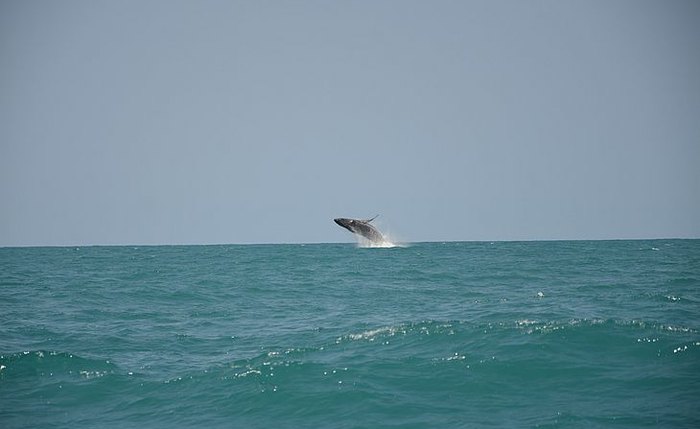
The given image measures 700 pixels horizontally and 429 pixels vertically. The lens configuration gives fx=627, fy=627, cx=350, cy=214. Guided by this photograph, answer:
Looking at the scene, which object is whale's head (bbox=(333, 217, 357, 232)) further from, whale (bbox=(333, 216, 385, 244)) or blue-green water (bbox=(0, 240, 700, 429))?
blue-green water (bbox=(0, 240, 700, 429))

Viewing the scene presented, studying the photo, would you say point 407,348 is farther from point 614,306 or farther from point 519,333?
point 614,306

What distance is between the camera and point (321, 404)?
1520cm

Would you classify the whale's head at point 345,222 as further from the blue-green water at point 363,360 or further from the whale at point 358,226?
the blue-green water at point 363,360

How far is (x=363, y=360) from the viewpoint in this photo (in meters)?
18.2

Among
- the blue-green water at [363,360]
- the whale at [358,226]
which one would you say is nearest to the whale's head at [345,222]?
the whale at [358,226]

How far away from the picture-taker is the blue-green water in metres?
14.6

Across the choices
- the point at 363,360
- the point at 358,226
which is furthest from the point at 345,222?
the point at 363,360

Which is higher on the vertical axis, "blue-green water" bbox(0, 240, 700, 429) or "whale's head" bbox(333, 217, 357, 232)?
"whale's head" bbox(333, 217, 357, 232)

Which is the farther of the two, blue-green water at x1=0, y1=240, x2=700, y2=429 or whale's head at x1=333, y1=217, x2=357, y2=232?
whale's head at x1=333, y1=217, x2=357, y2=232

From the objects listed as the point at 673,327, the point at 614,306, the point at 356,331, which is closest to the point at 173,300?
the point at 356,331

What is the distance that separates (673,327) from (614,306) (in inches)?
179

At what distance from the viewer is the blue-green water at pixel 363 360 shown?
47.9 ft

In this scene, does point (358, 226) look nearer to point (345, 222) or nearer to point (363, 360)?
point (345, 222)

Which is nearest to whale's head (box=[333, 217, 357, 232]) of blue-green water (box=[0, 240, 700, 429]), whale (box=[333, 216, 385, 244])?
whale (box=[333, 216, 385, 244])
